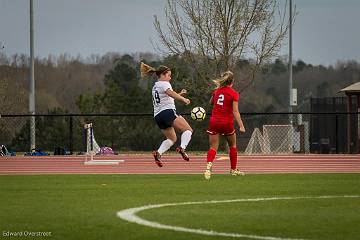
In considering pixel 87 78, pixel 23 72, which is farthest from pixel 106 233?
pixel 87 78

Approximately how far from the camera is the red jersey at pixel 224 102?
→ 1789cm

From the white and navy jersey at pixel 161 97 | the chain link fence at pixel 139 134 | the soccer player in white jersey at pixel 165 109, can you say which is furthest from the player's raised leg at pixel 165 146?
the chain link fence at pixel 139 134

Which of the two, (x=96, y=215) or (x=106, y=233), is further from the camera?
(x=96, y=215)

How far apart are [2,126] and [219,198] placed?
3057 cm

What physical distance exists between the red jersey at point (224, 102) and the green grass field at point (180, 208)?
1.10 meters

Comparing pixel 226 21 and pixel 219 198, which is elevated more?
pixel 226 21

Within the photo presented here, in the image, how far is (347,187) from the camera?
50.7 feet

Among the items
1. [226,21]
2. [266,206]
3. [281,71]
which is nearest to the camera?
[266,206]

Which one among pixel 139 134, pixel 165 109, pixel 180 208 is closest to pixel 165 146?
pixel 165 109

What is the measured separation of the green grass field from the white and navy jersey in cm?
221

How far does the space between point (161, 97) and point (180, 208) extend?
8.29 metres

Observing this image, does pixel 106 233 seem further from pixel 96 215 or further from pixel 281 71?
pixel 281 71

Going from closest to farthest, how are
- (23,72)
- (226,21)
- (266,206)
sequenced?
(266,206) < (226,21) < (23,72)

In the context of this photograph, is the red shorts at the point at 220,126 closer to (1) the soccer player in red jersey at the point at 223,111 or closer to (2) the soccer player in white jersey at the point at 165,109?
(1) the soccer player in red jersey at the point at 223,111
